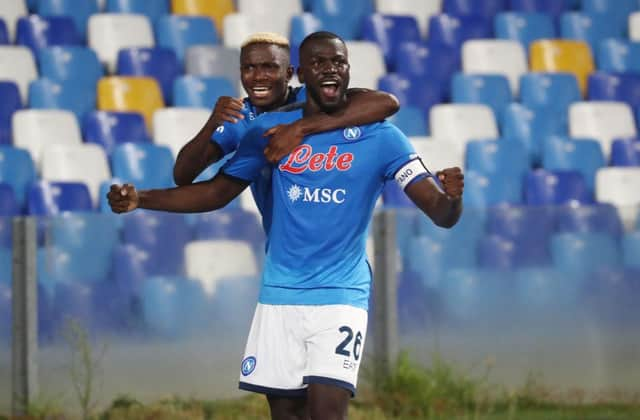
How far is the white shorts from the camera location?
4.63 m

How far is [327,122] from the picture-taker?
185 inches

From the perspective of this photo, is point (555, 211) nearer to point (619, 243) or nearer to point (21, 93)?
point (619, 243)

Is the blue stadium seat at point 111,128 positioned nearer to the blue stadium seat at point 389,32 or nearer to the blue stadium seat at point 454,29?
the blue stadium seat at point 389,32

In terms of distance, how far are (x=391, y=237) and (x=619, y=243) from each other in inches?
65.2

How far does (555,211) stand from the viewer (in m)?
8.85

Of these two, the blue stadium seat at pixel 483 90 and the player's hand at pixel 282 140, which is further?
the blue stadium seat at pixel 483 90

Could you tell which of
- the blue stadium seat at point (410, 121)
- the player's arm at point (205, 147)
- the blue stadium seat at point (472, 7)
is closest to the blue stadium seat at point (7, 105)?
the blue stadium seat at point (410, 121)

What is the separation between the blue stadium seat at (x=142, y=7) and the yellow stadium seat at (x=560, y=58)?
11.4 ft

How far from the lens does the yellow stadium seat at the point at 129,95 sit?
9.90 m

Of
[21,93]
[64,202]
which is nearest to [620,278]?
[64,202]

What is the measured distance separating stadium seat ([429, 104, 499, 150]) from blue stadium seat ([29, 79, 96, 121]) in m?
2.79

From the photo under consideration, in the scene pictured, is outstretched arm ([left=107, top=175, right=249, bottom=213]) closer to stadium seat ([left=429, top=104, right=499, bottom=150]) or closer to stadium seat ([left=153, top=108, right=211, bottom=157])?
stadium seat ([left=153, top=108, right=211, bottom=157])

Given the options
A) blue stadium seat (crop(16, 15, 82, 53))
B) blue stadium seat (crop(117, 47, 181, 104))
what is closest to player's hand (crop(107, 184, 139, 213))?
blue stadium seat (crop(117, 47, 181, 104))

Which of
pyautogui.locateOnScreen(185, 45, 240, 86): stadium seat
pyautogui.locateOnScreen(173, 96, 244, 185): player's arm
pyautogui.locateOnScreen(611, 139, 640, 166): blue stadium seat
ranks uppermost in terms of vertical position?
pyautogui.locateOnScreen(185, 45, 240, 86): stadium seat
